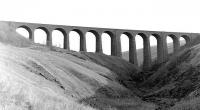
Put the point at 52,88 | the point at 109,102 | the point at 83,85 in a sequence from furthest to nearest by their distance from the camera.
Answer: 1. the point at 83,85
2. the point at 109,102
3. the point at 52,88

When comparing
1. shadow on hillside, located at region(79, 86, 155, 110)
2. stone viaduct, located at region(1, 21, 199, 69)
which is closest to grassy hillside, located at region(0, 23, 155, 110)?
shadow on hillside, located at region(79, 86, 155, 110)

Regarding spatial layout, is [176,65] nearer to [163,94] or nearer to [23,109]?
[163,94]

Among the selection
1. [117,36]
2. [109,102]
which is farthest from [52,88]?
[117,36]

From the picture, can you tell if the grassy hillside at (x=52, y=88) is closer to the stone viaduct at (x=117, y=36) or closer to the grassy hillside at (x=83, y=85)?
the grassy hillside at (x=83, y=85)

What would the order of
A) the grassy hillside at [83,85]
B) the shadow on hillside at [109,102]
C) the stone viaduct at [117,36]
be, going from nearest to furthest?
1. the grassy hillside at [83,85]
2. the shadow on hillside at [109,102]
3. the stone viaduct at [117,36]

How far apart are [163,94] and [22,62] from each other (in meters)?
14.1

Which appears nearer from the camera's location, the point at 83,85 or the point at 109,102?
the point at 109,102

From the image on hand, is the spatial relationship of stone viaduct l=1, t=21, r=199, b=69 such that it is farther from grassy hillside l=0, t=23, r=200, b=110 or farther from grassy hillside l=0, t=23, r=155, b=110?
grassy hillside l=0, t=23, r=155, b=110

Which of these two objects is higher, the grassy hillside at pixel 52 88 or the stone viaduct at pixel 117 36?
the grassy hillside at pixel 52 88

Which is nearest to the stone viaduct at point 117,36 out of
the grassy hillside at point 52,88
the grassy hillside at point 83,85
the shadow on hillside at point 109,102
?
the grassy hillside at point 83,85

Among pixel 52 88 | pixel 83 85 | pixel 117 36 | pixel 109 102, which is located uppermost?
pixel 52 88

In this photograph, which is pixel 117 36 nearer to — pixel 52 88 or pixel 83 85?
pixel 83 85

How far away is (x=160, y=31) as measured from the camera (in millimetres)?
78875

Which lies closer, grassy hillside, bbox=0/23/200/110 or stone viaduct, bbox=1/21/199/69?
grassy hillside, bbox=0/23/200/110
